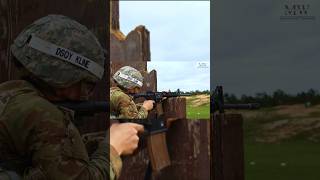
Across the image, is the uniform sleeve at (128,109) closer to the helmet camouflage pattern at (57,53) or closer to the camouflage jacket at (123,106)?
the camouflage jacket at (123,106)

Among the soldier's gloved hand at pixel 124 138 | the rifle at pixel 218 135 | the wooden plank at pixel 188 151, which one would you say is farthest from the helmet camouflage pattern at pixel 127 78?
the soldier's gloved hand at pixel 124 138

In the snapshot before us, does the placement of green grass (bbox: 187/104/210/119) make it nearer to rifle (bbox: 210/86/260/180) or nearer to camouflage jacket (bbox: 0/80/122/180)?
rifle (bbox: 210/86/260/180)

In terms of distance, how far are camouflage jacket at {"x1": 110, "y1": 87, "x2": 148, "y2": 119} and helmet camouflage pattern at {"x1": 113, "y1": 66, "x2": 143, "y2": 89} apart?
0.05 meters

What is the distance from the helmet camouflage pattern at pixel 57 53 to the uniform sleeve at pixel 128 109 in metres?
1.13

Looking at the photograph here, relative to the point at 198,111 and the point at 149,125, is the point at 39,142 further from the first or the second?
the point at 198,111

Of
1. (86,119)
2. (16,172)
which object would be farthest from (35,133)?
(86,119)

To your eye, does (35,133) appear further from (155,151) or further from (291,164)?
(291,164)

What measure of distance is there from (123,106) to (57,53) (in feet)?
4.41

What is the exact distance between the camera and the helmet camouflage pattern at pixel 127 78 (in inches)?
111

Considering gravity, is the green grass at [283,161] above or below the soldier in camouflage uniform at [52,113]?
below

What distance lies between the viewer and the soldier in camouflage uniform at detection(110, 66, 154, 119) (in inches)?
106

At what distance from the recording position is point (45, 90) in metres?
1.51

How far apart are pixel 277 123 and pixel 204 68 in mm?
6887

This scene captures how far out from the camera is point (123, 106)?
279 centimetres
